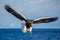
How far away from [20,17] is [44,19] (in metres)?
1.87

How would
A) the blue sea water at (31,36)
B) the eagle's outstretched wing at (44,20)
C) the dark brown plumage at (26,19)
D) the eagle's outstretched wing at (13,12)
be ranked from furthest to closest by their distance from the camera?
the blue sea water at (31,36)
the eagle's outstretched wing at (44,20)
the dark brown plumage at (26,19)
the eagle's outstretched wing at (13,12)

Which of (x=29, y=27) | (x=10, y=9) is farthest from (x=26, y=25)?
(x=10, y=9)

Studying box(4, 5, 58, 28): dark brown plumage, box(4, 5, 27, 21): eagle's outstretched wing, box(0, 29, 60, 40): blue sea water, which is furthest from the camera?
box(0, 29, 60, 40): blue sea water

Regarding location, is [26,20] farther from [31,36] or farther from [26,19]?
[31,36]

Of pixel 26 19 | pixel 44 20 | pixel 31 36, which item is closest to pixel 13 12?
pixel 26 19

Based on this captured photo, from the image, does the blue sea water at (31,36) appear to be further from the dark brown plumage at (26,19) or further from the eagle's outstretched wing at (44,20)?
the dark brown plumage at (26,19)

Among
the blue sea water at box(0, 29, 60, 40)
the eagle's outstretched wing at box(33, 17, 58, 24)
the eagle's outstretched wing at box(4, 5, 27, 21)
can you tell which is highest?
the eagle's outstretched wing at box(4, 5, 27, 21)

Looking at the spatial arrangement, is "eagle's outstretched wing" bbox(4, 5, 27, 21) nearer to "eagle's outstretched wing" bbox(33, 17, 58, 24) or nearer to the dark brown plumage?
the dark brown plumage

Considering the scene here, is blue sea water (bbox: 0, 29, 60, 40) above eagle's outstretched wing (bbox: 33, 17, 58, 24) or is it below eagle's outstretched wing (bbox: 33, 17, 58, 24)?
below

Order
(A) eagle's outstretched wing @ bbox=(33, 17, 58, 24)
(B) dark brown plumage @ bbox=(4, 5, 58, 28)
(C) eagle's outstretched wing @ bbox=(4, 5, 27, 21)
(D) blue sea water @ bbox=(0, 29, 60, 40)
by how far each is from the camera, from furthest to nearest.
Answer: (D) blue sea water @ bbox=(0, 29, 60, 40)
(A) eagle's outstretched wing @ bbox=(33, 17, 58, 24)
(B) dark brown plumage @ bbox=(4, 5, 58, 28)
(C) eagle's outstretched wing @ bbox=(4, 5, 27, 21)

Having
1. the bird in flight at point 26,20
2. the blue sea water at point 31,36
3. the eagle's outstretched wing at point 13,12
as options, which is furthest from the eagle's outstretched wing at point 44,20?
the blue sea water at point 31,36

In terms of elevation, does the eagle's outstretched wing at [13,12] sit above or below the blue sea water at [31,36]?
above

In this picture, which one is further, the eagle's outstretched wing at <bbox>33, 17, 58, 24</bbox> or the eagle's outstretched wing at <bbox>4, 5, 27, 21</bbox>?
the eagle's outstretched wing at <bbox>33, 17, 58, 24</bbox>

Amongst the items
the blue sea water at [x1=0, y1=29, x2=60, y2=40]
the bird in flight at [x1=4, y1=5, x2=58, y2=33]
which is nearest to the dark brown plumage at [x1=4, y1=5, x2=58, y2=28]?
the bird in flight at [x1=4, y1=5, x2=58, y2=33]
